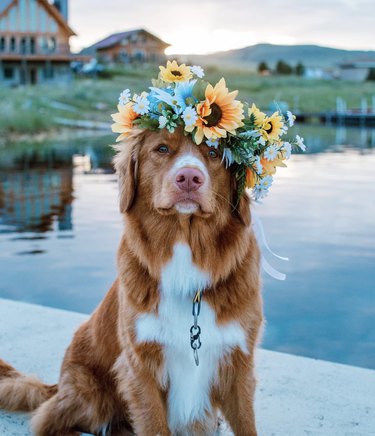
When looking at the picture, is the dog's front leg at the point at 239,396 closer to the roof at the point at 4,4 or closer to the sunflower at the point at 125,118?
the sunflower at the point at 125,118

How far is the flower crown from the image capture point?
3164 mm

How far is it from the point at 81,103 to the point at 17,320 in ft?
147

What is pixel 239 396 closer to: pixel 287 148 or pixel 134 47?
pixel 287 148

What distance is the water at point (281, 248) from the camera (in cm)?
740

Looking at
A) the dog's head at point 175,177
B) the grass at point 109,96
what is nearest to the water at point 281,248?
the dog's head at point 175,177

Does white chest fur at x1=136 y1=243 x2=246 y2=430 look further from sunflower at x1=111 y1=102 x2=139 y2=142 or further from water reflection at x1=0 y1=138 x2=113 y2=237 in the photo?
water reflection at x1=0 y1=138 x2=113 y2=237

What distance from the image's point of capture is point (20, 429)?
378 cm

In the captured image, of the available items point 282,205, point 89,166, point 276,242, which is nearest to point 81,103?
point 89,166

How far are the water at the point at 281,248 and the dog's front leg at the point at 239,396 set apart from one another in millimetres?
3261

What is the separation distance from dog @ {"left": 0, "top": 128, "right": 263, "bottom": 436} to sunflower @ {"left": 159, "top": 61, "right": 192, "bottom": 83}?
29 cm

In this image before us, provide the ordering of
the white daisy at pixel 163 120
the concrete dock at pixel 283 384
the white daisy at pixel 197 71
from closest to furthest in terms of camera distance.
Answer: the white daisy at pixel 163 120 < the white daisy at pixel 197 71 < the concrete dock at pixel 283 384

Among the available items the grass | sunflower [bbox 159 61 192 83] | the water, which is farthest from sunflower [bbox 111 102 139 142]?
the grass

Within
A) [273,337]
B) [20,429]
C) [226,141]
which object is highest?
[226,141]

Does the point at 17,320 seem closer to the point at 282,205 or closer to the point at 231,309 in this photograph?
the point at 231,309
